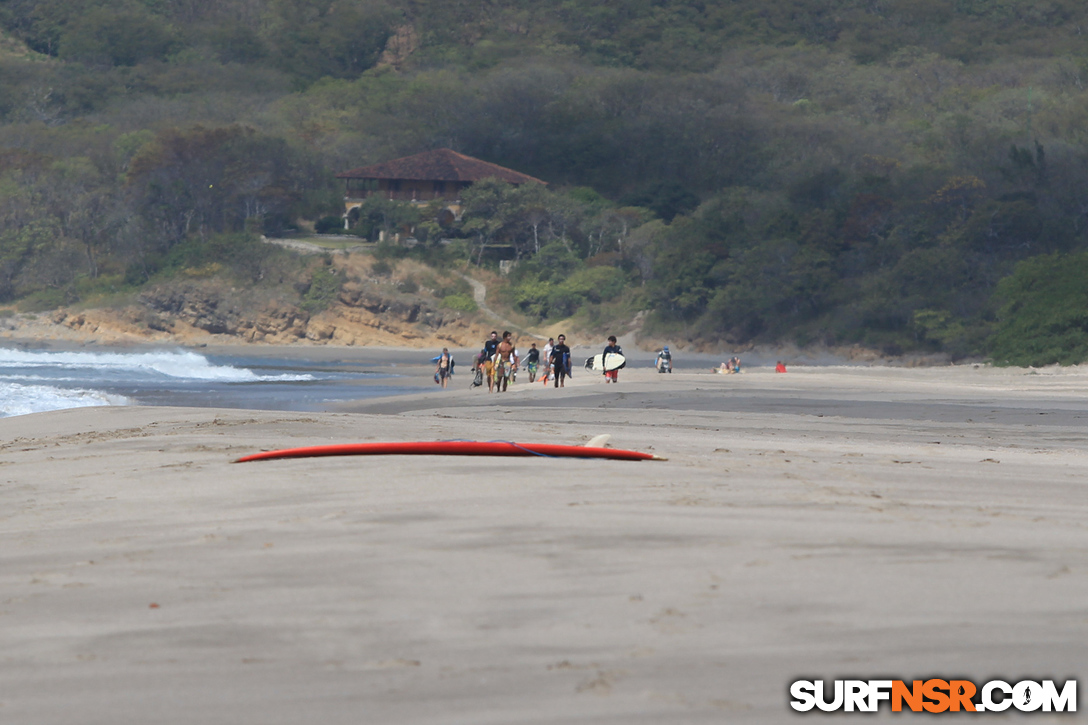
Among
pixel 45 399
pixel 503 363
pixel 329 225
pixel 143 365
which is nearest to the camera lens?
pixel 503 363

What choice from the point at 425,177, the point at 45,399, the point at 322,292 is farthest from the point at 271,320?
the point at 45,399

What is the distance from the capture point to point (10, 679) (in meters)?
3.88

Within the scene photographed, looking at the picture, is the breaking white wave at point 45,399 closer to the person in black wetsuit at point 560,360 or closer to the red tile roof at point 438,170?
the person in black wetsuit at point 560,360

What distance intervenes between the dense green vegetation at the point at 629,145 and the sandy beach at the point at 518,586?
94.2ft

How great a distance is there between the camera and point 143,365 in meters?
41.0

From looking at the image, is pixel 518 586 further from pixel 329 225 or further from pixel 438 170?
pixel 329 225

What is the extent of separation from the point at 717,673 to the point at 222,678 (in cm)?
161

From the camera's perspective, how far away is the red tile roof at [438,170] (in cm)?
6272

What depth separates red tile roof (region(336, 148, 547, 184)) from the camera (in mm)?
62716

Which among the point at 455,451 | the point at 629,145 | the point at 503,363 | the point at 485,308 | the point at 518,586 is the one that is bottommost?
the point at 518,586

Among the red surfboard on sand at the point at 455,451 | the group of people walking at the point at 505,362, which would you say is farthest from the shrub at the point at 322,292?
the red surfboard on sand at the point at 455,451

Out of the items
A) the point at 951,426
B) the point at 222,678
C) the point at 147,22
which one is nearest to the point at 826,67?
the point at 147,22

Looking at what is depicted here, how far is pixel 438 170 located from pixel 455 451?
56.6 metres

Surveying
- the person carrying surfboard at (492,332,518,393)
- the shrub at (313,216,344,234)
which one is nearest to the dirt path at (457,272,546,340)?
the shrub at (313,216,344,234)
